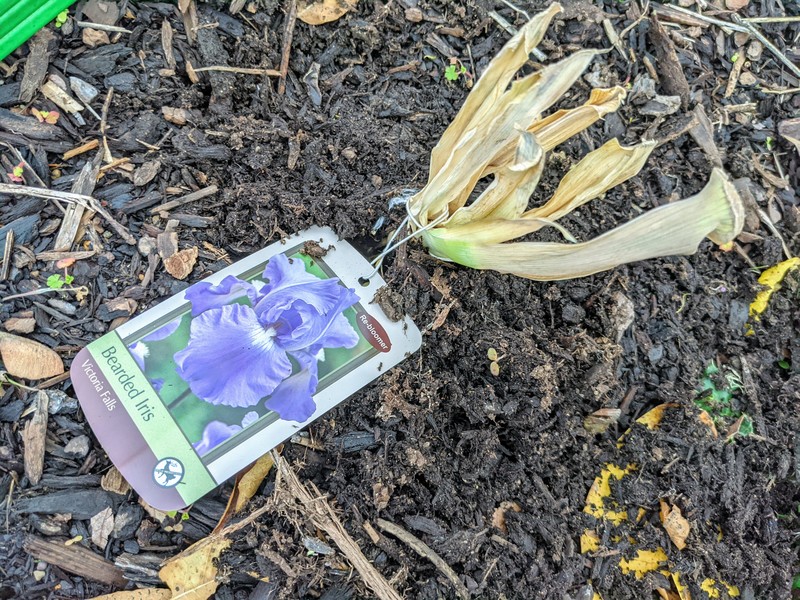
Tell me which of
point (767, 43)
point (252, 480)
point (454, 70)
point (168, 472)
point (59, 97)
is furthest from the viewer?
point (767, 43)

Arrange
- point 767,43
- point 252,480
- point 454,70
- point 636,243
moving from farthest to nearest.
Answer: point 767,43
point 454,70
point 252,480
point 636,243

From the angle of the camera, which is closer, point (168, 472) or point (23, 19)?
point (168, 472)

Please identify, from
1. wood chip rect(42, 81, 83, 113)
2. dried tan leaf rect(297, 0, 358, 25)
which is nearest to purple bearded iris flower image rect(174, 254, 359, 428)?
wood chip rect(42, 81, 83, 113)

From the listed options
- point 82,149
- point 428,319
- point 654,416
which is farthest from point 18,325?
point 654,416

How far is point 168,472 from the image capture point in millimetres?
941

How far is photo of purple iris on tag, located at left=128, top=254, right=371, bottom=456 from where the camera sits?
3.14ft

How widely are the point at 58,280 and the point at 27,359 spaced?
154mm

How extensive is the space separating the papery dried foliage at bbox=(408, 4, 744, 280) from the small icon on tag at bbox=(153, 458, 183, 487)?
Result: 0.57 meters

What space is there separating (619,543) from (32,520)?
3.43ft

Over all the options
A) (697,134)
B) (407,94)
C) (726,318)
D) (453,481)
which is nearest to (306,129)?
(407,94)

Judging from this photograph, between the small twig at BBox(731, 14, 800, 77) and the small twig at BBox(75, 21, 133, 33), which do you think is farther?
the small twig at BBox(731, 14, 800, 77)

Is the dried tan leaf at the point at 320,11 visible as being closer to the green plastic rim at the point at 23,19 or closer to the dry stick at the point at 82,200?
the green plastic rim at the point at 23,19

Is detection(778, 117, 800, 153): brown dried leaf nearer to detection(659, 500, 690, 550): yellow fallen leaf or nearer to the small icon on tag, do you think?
detection(659, 500, 690, 550): yellow fallen leaf

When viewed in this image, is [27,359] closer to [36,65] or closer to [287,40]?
[36,65]
